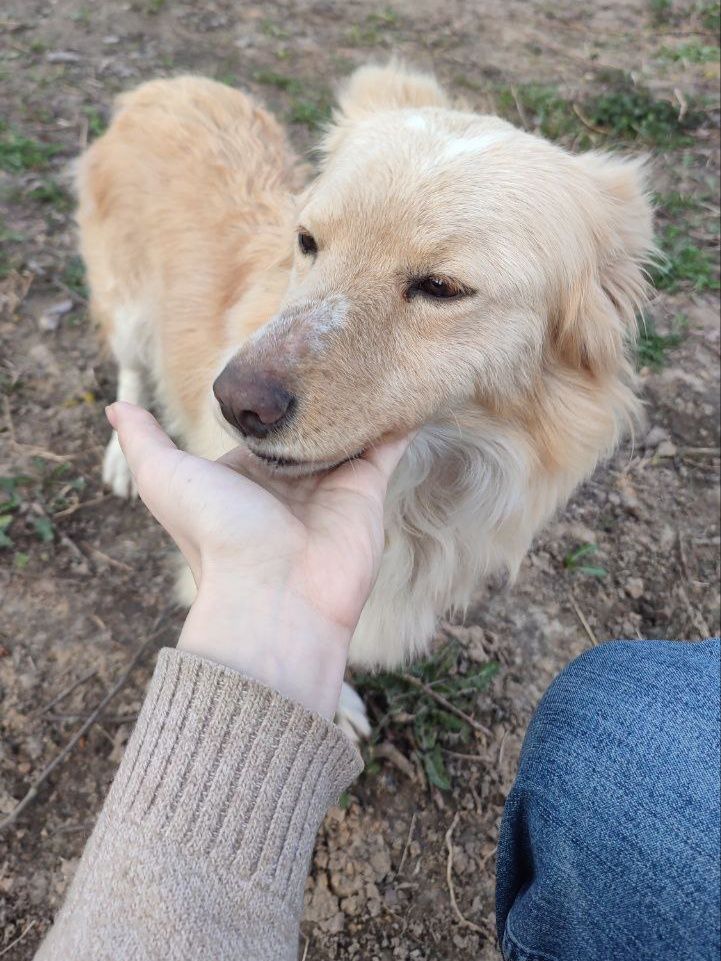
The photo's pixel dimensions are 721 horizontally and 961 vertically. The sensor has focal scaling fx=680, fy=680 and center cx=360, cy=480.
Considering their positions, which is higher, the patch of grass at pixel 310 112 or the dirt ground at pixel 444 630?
the patch of grass at pixel 310 112

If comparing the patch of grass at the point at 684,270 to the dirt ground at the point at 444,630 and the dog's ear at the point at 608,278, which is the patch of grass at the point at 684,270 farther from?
the dog's ear at the point at 608,278

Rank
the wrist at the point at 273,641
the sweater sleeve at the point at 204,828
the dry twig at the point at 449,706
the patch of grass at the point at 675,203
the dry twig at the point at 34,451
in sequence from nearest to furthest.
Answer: the sweater sleeve at the point at 204,828 < the wrist at the point at 273,641 < the dry twig at the point at 449,706 < the dry twig at the point at 34,451 < the patch of grass at the point at 675,203

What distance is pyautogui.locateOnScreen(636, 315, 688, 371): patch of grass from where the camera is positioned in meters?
3.88

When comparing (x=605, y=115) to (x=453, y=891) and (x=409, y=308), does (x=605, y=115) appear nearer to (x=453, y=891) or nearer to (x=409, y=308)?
(x=409, y=308)

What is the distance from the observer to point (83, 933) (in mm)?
1085

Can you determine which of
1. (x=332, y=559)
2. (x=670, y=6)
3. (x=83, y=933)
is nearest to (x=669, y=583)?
(x=332, y=559)

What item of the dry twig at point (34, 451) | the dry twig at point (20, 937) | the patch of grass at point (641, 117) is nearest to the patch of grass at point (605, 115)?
the patch of grass at point (641, 117)

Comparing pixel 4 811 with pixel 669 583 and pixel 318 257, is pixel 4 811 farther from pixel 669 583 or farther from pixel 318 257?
pixel 669 583

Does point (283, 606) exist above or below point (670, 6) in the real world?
below

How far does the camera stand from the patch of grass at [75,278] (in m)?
4.08

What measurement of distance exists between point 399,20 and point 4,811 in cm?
695

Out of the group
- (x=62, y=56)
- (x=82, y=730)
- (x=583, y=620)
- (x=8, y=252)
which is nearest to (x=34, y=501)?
(x=82, y=730)

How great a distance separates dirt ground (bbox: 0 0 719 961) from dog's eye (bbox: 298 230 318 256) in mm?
1657

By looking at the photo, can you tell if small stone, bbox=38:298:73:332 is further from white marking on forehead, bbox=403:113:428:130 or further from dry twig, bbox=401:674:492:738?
dry twig, bbox=401:674:492:738
